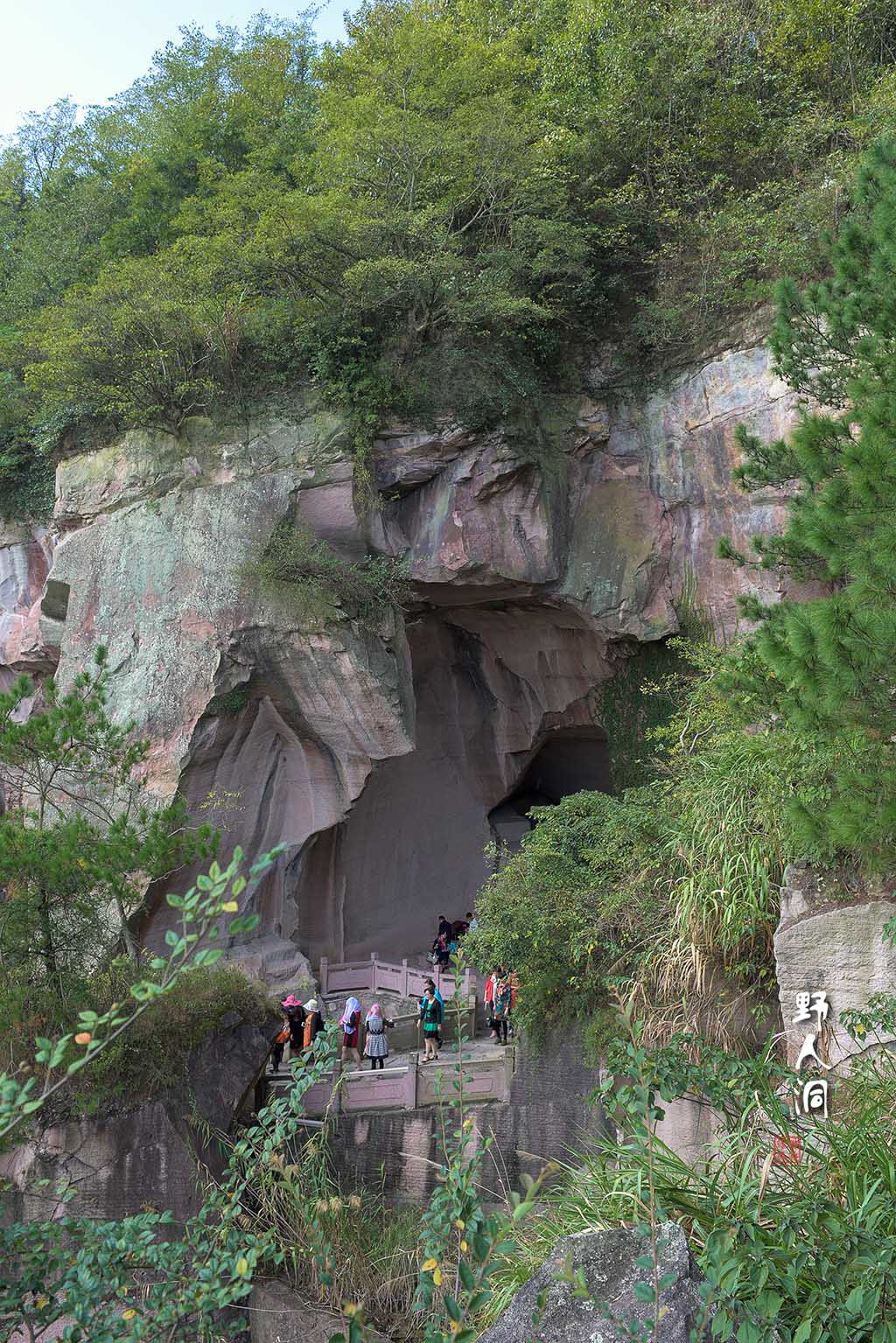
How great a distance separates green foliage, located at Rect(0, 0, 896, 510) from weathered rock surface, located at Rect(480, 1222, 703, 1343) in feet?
36.9

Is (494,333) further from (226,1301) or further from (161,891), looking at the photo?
(226,1301)

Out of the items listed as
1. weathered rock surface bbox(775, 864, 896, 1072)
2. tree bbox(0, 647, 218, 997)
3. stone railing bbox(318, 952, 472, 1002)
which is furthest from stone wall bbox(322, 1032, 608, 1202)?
stone railing bbox(318, 952, 472, 1002)

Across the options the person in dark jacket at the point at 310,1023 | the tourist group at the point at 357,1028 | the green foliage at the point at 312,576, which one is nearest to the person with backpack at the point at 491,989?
the tourist group at the point at 357,1028

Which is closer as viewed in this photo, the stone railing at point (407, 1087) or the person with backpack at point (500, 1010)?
the stone railing at point (407, 1087)

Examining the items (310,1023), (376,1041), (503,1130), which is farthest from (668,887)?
(310,1023)

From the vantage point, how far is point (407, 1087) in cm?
952

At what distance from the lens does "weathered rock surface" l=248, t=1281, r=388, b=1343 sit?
686cm

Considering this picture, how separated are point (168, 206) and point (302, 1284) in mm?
16167

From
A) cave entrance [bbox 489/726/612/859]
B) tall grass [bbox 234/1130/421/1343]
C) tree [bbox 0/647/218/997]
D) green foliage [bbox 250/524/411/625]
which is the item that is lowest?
tall grass [bbox 234/1130/421/1343]

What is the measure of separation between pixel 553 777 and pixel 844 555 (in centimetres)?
1465

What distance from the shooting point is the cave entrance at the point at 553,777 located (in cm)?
1831

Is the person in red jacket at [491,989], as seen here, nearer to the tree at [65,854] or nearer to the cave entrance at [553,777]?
the tree at [65,854]

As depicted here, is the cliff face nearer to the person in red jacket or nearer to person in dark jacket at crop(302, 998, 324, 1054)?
person in dark jacket at crop(302, 998, 324, 1054)

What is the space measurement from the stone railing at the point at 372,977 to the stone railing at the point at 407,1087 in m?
3.71
